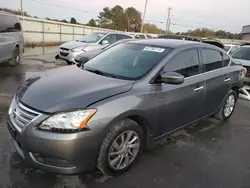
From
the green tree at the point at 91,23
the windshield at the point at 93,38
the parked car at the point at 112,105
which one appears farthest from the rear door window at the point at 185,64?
the green tree at the point at 91,23

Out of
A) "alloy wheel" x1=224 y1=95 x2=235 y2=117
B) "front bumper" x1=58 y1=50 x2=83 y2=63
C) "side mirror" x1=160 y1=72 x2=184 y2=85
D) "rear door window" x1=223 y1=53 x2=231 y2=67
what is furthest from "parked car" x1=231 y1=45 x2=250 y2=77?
"front bumper" x1=58 y1=50 x2=83 y2=63

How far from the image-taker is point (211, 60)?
4309mm

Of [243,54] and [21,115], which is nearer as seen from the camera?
[21,115]

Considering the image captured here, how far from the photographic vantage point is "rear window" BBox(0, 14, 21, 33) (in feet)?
26.7

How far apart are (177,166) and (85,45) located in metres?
8.64

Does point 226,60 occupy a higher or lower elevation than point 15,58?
higher

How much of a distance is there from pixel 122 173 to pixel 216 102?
2.47 metres

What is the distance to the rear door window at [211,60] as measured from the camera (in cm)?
411

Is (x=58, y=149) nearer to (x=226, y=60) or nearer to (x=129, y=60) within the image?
(x=129, y=60)

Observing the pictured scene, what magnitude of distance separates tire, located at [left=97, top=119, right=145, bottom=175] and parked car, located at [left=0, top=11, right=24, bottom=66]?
693 centimetres

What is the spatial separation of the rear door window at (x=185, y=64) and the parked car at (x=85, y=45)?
716cm

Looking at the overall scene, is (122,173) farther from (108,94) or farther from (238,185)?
(238,185)

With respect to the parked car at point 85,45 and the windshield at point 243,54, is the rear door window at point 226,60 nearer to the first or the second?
→ the windshield at point 243,54

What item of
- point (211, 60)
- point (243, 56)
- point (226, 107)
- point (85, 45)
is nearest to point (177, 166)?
point (211, 60)
